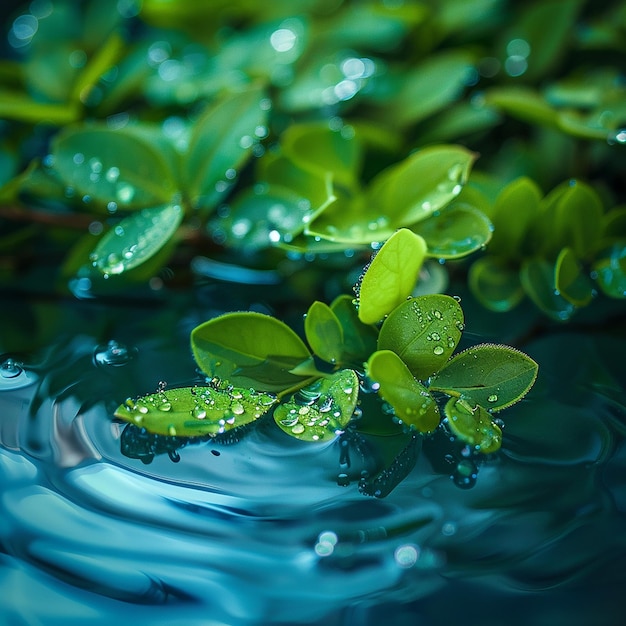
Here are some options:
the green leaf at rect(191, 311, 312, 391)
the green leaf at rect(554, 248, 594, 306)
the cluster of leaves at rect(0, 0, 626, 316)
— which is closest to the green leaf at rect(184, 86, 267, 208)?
the cluster of leaves at rect(0, 0, 626, 316)

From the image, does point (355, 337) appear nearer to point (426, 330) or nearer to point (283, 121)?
point (426, 330)

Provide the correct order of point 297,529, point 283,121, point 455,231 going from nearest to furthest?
point 297,529, point 455,231, point 283,121

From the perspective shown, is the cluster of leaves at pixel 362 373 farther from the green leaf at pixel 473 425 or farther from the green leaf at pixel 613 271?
the green leaf at pixel 613 271

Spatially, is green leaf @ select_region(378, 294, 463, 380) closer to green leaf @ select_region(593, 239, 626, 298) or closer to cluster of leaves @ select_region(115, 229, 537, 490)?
cluster of leaves @ select_region(115, 229, 537, 490)

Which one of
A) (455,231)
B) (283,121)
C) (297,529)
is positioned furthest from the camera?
(283,121)

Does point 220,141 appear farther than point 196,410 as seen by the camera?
Yes

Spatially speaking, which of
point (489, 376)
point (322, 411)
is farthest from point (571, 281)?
point (322, 411)
